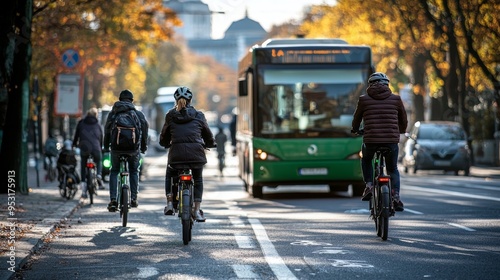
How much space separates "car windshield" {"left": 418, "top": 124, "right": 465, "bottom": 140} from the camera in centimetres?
3991

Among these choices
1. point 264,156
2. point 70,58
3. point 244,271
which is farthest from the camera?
point 70,58

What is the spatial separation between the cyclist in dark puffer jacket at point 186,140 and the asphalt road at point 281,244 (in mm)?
690

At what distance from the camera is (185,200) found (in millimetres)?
14031

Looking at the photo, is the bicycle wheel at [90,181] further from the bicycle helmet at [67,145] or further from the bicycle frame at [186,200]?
the bicycle frame at [186,200]

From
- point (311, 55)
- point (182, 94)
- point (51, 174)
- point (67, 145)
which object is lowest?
point (51, 174)

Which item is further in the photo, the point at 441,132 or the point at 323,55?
the point at 441,132

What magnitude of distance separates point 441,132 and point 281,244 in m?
26.9

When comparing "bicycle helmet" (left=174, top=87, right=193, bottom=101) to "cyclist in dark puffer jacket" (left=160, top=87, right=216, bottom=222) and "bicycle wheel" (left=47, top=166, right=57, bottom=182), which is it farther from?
"bicycle wheel" (left=47, top=166, right=57, bottom=182)

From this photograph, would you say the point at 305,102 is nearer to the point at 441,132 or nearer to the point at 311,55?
the point at 311,55

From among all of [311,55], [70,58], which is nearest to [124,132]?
[311,55]

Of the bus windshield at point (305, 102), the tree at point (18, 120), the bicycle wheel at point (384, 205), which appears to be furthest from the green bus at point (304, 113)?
the bicycle wheel at point (384, 205)

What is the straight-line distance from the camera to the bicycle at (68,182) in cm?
2380

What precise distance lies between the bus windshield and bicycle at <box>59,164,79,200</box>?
3.65 m

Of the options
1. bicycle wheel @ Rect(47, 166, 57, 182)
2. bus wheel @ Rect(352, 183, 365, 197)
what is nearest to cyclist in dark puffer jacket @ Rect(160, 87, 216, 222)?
bus wheel @ Rect(352, 183, 365, 197)
